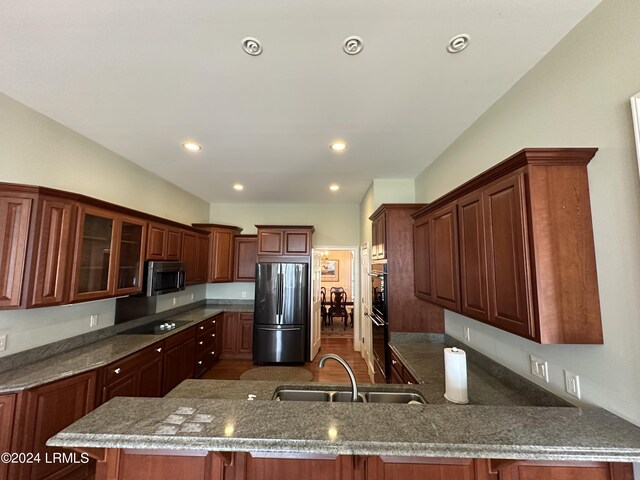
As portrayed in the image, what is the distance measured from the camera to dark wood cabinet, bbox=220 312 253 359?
16.0 ft

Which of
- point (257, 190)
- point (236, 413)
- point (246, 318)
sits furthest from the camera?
point (246, 318)

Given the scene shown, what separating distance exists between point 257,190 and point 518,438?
14.4ft

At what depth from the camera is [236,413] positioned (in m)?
1.18

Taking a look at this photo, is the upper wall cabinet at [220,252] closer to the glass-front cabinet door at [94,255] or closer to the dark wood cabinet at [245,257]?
the dark wood cabinet at [245,257]

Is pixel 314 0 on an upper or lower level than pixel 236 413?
upper

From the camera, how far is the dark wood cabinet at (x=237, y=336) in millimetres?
4867

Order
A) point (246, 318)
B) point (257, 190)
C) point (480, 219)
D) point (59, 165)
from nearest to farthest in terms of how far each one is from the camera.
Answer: point (480, 219)
point (59, 165)
point (257, 190)
point (246, 318)

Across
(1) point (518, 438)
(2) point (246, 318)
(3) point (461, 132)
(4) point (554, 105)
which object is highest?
(3) point (461, 132)

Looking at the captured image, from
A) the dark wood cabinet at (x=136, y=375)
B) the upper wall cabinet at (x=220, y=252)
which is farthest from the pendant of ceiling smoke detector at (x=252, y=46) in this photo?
the upper wall cabinet at (x=220, y=252)

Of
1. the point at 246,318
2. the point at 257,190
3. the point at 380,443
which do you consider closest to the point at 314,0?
the point at 380,443

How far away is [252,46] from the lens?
1.52 m

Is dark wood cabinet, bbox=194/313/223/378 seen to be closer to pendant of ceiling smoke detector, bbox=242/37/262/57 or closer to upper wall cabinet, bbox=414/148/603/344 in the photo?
pendant of ceiling smoke detector, bbox=242/37/262/57

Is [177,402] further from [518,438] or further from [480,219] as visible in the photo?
[480,219]

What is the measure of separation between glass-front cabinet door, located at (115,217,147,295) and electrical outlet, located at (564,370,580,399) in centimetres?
366
